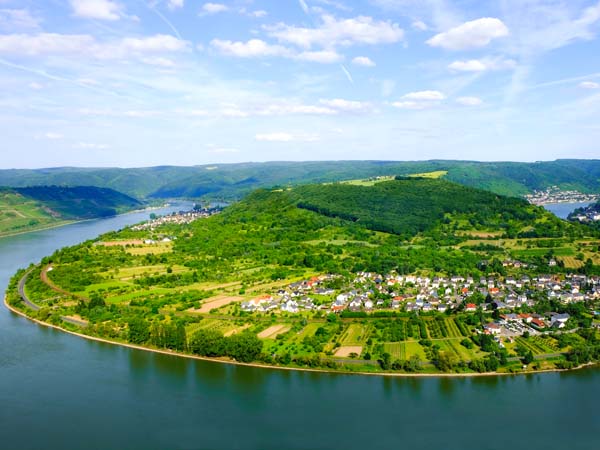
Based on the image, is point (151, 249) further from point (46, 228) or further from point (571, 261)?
point (46, 228)

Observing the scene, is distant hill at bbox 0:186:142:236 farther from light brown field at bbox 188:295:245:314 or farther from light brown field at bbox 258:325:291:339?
light brown field at bbox 258:325:291:339

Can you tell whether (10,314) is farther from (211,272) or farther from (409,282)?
(409,282)

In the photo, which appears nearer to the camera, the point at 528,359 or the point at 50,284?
the point at 528,359

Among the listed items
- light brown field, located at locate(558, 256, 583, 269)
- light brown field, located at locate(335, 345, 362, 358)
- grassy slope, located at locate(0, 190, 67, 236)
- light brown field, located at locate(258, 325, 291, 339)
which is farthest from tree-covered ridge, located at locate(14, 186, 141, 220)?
light brown field, located at locate(558, 256, 583, 269)

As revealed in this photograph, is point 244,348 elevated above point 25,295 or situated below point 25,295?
above

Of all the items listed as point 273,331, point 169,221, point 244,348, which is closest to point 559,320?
point 273,331

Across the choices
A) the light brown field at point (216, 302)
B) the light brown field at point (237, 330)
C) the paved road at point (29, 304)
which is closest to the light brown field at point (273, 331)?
the light brown field at point (237, 330)
